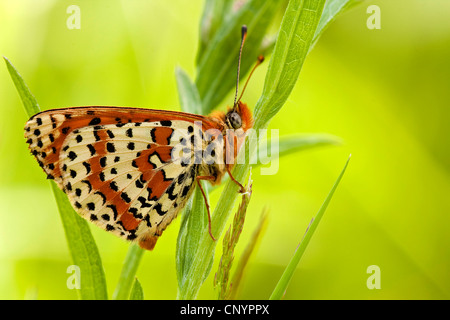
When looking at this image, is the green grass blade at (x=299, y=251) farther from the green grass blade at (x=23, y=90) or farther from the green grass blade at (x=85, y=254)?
the green grass blade at (x=23, y=90)

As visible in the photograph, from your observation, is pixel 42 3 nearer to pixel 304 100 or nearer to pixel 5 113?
pixel 5 113

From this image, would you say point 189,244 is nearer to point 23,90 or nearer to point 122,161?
point 122,161

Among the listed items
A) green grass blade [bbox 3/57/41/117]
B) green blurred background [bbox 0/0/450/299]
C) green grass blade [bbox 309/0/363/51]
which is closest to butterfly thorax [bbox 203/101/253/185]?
green grass blade [bbox 309/0/363/51]

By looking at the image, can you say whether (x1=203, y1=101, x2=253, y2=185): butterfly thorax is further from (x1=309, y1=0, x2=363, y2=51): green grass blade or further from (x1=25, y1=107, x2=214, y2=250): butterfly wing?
(x1=309, y1=0, x2=363, y2=51): green grass blade

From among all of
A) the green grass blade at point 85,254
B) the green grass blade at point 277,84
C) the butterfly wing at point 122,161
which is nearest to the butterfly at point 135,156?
the butterfly wing at point 122,161

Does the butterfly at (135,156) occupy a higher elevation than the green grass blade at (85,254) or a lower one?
higher

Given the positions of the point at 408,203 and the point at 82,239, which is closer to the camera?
the point at 82,239
